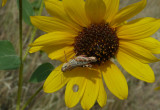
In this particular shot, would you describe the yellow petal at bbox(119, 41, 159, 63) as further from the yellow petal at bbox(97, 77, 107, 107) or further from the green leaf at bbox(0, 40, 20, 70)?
the green leaf at bbox(0, 40, 20, 70)

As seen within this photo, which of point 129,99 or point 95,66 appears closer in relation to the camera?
point 95,66

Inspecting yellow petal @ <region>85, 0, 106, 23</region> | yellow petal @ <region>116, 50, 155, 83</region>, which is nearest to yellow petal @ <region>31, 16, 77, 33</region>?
yellow petal @ <region>85, 0, 106, 23</region>

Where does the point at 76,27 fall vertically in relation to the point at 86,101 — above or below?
above

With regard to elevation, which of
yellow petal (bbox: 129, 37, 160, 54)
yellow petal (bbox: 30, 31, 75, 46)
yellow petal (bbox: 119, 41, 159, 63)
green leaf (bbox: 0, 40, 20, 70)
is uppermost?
yellow petal (bbox: 129, 37, 160, 54)

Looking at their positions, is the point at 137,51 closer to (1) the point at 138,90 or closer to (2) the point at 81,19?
(2) the point at 81,19

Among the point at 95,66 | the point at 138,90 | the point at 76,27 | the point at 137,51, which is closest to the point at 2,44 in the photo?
the point at 76,27

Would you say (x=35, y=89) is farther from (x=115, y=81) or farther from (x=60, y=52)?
(x=115, y=81)

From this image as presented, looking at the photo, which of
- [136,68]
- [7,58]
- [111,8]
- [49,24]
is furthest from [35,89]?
[111,8]
